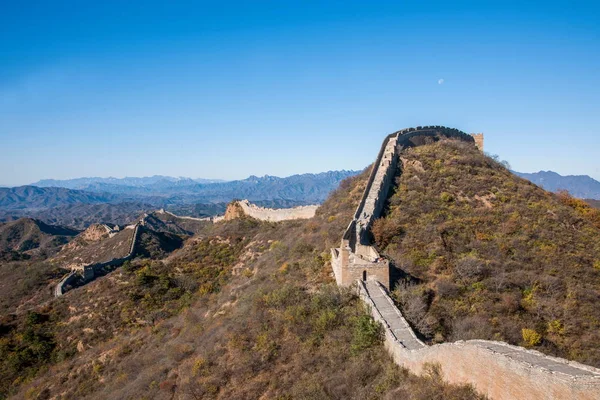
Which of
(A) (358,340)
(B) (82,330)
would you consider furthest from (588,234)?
(B) (82,330)

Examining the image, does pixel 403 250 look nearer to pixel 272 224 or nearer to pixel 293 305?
pixel 293 305

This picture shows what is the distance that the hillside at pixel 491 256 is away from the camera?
13.8 m

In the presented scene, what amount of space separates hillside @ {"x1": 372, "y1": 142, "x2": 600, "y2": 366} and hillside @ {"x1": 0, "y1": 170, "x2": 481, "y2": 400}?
115 inches

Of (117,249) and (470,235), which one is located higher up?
(470,235)

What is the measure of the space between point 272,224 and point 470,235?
66.5ft

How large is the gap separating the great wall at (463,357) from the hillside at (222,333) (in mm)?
392

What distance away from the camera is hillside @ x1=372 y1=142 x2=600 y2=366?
1383 cm

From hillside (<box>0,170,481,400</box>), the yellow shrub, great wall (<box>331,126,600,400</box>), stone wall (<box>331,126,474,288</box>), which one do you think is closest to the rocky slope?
hillside (<box>0,170,481,400</box>)

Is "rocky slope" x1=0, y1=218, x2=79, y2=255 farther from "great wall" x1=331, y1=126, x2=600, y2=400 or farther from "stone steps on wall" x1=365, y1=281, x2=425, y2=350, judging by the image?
"stone steps on wall" x1=365, y1=281, x2=425, y2=350

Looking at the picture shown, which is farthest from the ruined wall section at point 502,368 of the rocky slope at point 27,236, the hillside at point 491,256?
the rocky slope at point 27,236

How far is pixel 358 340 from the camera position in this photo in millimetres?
12312

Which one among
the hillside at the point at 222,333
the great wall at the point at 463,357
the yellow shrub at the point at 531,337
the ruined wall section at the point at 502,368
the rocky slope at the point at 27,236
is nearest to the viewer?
the ruined wall section at the point at 502,368

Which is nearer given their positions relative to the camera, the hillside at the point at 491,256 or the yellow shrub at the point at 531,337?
the yellow shrub at the point at 531,337

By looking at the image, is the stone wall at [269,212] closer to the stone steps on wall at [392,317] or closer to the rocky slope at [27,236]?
the stone steps on wall at [392,317]
